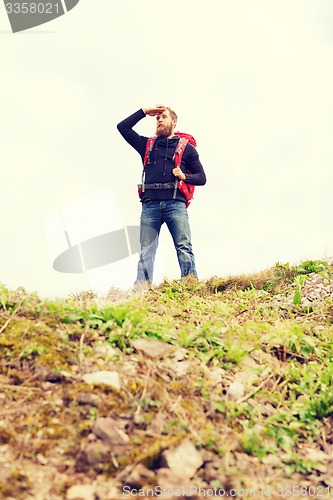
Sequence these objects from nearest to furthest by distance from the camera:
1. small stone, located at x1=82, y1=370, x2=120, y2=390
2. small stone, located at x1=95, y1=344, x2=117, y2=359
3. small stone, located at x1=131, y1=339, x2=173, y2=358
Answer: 1. small stone, located at x1=82, y1=370, x2=120, y2=390
2. small stone, located at x1=95, y1=344, x2=117, y2=359
3. small stone, located at x1=131, y1=339, x2=173, y2=358

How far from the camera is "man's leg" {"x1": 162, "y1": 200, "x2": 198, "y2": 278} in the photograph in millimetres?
9672

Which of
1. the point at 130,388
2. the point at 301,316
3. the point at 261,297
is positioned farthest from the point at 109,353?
the point at 261,297

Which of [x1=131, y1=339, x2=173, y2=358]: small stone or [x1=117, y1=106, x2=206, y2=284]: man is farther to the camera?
[x1=117, y1=106, x2=206, y2=284]: man

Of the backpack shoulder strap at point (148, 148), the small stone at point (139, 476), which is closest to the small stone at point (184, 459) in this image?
the small stone at point (139, 476)

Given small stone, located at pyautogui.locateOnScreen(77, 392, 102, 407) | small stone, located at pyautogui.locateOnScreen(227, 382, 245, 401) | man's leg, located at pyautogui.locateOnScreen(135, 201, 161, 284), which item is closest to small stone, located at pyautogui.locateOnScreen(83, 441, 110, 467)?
Result: small stone, located at pyautogui.locateOnScreen(77, 392, 102, 407)

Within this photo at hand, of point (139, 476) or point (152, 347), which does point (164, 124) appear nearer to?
point (152, 347)

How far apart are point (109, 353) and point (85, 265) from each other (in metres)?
6.42

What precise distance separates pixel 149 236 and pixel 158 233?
21cm

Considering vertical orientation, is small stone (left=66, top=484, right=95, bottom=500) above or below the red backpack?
below

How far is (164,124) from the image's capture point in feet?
33.2

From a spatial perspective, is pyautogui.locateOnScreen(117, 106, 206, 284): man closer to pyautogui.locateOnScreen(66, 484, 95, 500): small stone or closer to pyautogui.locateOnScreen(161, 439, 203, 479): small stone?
pyautogui.locateOnScreen(161, 439, 203, 479): small stone

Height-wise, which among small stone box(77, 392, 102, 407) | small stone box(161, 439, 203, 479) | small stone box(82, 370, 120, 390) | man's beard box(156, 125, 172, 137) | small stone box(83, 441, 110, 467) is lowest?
small stone box(161, 439, 203, 479)

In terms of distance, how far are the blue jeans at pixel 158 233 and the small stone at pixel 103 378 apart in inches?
231

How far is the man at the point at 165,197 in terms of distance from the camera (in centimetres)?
968
